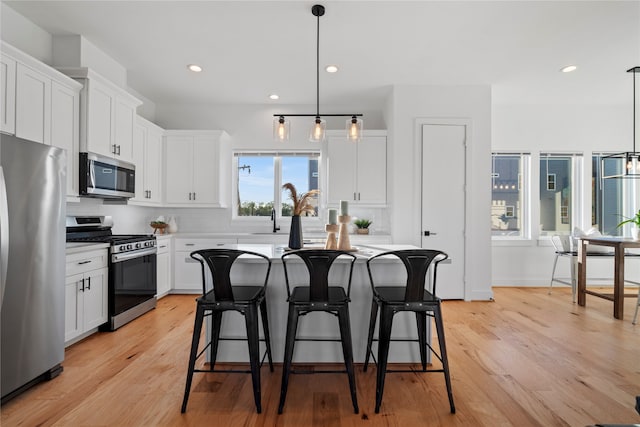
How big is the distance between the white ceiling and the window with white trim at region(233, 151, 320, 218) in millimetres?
1053

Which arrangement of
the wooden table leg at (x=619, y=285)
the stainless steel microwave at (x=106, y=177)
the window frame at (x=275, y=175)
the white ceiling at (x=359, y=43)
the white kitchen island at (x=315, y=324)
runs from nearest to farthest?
the white kitchen island at (x=315, y=324) → the white ceiling at (x=359, y=43) → the stainless steel microwave at (x=106, y=177) → the wooden table leg at (x=619, y=285) → the window frame at (x=275, y=175)

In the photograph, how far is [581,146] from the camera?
17.6 ft

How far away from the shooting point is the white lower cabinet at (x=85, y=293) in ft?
8.96

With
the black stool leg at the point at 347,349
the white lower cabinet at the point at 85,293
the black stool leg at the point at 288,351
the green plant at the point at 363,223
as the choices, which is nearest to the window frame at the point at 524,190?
the green plant at the point at 363,223

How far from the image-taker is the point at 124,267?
3359 millimetres

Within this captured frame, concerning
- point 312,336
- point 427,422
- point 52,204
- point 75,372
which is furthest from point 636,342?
point 52,204

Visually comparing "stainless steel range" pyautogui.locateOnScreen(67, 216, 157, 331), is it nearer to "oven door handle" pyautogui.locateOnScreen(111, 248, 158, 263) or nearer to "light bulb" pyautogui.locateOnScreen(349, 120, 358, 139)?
"oven door handle" pyautogui.locateOnScreen(111, 248, 158, 263)

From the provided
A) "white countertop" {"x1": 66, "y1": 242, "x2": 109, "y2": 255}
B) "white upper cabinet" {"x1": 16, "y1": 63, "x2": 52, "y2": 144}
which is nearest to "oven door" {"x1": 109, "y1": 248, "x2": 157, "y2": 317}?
"white countertop" {"x1": 66, "y1": 242, "x2": 109, "y2": 255}

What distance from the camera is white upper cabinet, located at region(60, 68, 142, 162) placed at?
3113 mm

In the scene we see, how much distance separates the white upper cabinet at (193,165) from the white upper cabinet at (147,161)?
0.47 feet

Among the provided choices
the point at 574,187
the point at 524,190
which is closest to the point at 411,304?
the point at 524,190

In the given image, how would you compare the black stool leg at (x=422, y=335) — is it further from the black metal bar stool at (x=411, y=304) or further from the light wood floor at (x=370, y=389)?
the black metal bar stool at (x=411, y=304)

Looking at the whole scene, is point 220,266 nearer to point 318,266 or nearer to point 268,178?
point 318,266

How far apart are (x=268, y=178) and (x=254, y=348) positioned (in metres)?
3.78
